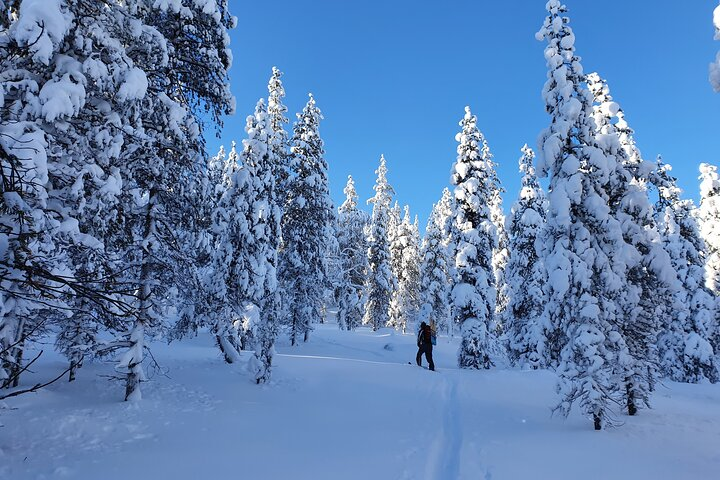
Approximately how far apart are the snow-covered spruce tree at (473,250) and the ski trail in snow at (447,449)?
9.16 meters

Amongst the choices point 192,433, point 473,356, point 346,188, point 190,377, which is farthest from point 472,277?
point 346,188

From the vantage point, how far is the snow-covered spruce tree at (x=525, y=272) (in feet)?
72.0

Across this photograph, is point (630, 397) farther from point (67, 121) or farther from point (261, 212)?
point (261, 212)

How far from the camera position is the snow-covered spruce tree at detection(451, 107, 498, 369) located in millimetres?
20953

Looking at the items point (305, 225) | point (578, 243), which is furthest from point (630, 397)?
point (305, 225)

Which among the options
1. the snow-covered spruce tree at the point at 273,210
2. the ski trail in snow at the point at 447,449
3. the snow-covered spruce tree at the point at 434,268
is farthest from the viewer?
the snow-covered spruce tree at the point at 434,268

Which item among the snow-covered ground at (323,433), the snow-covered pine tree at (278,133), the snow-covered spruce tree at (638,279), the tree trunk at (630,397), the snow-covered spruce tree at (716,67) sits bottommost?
the snow-covered ground at (323,433)

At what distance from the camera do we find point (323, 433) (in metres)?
9.17

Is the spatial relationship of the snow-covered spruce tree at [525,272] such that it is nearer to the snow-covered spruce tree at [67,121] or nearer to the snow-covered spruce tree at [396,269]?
the snow-covered spruce tree at [67,121]

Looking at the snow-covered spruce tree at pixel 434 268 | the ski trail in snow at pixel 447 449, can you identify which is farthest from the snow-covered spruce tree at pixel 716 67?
the snow-covered spruce tree at pixel 434 268

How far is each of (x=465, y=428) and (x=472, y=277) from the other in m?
12.8

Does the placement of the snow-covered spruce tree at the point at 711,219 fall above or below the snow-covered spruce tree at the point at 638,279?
above

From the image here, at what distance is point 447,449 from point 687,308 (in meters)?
22.2

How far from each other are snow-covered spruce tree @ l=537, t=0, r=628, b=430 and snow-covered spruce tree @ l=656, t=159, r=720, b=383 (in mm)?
16094
